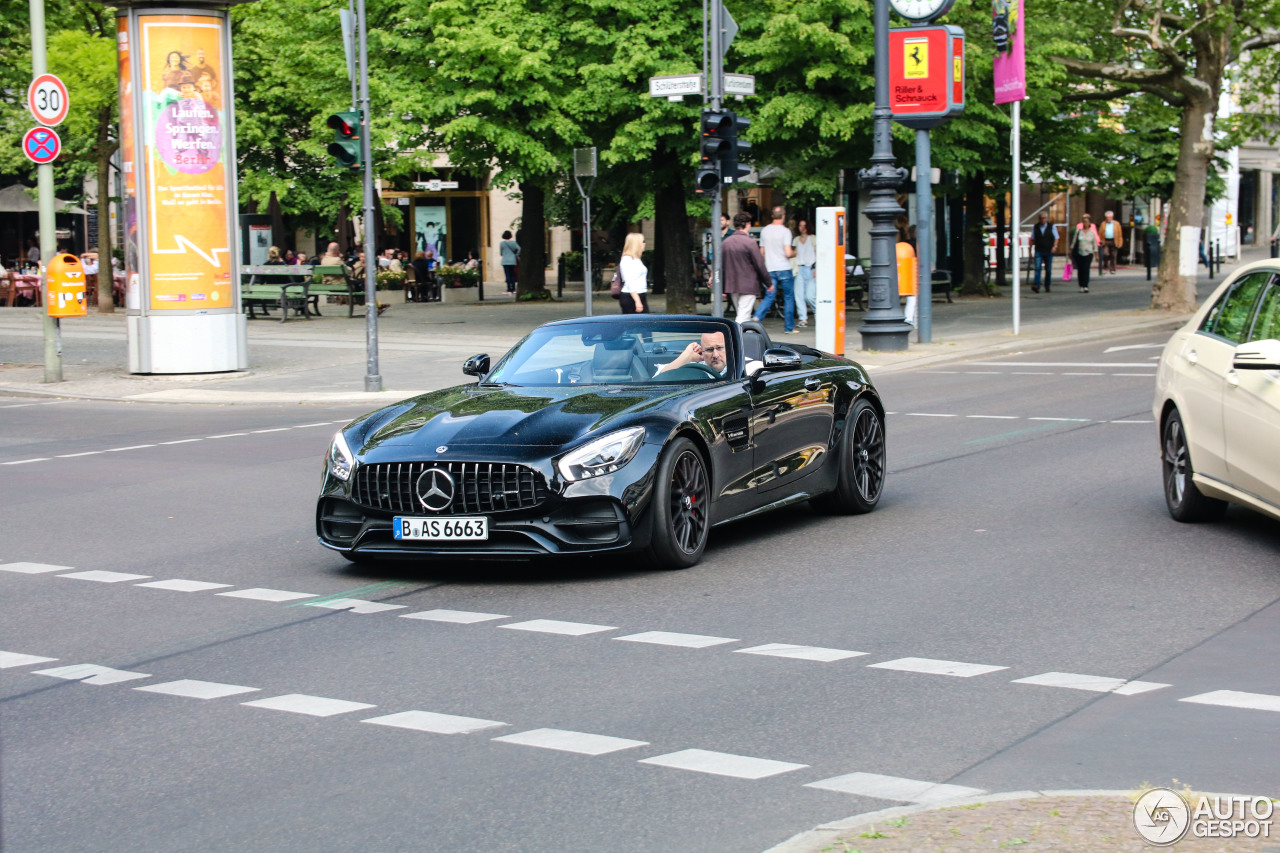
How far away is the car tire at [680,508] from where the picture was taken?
8.44 metres

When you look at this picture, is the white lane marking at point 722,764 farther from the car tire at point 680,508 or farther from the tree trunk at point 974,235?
the tree trunk at point 974,235

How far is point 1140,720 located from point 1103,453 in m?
7.88

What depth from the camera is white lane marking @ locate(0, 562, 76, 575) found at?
917 centimetres

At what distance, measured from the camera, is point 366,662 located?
22.2ft

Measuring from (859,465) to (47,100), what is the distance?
47.8 ft

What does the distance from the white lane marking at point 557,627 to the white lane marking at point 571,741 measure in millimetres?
1588

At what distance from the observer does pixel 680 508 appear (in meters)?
8.70

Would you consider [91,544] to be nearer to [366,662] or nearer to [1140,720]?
[366,662]

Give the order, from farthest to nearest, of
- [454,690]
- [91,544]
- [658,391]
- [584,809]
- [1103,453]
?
1. [1103,453]
2. [91,544]
3. [658,391]
4. [454,690]
5. [584,809]

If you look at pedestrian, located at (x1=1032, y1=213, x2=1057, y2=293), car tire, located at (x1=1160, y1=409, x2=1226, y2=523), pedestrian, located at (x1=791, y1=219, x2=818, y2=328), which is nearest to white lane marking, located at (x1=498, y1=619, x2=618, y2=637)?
car tire, located at (x1=1160, y1=409, x2=1226, y2=523)

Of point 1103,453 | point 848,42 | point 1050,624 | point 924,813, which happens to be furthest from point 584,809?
point 848,42

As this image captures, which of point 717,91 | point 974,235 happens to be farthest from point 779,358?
point 974,235

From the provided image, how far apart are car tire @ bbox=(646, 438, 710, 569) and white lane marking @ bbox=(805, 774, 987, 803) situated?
3459mm

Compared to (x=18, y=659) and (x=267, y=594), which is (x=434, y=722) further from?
(x=267, y=594)
